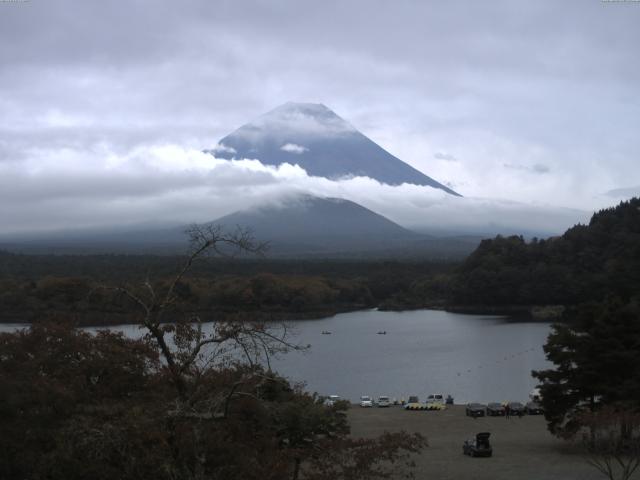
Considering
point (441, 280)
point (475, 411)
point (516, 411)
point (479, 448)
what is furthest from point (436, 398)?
point (441, 280)

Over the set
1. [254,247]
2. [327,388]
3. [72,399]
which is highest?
[254,247]

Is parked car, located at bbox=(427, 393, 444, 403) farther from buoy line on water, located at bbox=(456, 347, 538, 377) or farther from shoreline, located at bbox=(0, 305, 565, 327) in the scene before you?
shoreline, located at bbox=(0, 305, 565, 327)

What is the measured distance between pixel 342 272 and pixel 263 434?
55.9 meters

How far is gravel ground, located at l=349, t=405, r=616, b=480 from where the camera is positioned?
1060cm

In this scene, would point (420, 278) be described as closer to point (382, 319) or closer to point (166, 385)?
point (382, 319)

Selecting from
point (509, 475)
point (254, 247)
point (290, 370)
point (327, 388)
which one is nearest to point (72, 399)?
point (254, 247)

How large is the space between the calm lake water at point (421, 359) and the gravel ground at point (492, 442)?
336cm

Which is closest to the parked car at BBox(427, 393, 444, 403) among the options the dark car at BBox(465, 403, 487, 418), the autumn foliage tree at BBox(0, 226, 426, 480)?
the dark car at BBox(465, 403, 487, 418)

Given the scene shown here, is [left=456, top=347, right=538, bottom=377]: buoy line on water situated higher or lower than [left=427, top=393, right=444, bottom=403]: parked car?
higher

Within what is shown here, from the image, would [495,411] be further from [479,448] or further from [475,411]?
[479,448]

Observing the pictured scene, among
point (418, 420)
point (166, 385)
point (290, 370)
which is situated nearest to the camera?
point (166, 385)

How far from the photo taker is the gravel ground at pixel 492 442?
10.6 metres

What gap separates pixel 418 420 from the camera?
52.1ft

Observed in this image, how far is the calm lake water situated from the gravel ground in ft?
11.0
